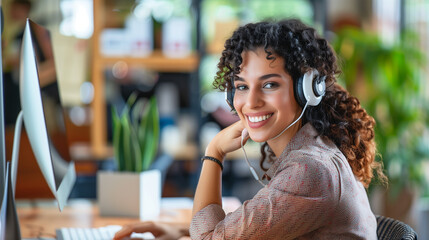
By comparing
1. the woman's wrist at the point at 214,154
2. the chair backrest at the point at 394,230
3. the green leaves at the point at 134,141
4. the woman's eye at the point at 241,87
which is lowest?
the chair backrest at the point at 394,230

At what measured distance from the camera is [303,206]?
40.6 inches

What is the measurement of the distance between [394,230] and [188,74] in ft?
9.94

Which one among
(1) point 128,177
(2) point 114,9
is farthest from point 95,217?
(2) point 114,9

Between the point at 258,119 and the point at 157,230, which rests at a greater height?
the point at 258,119

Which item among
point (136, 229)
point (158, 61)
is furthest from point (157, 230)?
point (158, 61)

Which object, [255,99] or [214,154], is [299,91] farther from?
[214,154]

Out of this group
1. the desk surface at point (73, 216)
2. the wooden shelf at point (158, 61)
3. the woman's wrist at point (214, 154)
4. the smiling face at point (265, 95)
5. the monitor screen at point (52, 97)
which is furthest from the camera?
the wooden shelf at point (158, 61)

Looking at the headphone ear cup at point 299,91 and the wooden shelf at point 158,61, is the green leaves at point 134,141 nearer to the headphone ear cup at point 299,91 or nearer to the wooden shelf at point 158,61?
the headphone ear cup at point 299,91

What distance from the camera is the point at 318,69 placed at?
1.18m

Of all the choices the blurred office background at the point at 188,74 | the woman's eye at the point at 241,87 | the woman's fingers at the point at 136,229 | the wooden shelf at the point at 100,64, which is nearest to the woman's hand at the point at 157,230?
the woman's fingers at the point at 136,229

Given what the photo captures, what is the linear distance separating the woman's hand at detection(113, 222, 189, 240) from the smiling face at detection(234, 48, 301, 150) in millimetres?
359

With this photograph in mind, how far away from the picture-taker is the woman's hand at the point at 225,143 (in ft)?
4.28

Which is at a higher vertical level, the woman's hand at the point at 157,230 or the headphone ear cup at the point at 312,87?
the headphone ear cup at the point at 312,87

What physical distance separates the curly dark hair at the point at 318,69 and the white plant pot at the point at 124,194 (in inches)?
23.0
